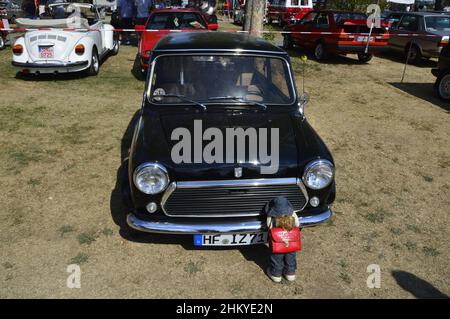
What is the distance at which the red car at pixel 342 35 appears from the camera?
465 inches

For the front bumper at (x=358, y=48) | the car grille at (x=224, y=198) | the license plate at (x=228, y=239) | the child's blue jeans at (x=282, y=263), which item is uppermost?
the front bumper at (x=358, y=48)

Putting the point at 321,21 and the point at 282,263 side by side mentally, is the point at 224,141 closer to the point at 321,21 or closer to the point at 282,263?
the point at 282,263

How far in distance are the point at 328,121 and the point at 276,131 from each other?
429 cm

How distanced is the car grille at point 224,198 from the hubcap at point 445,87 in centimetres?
784

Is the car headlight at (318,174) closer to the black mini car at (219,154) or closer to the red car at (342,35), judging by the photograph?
the black mini car at (219,154)

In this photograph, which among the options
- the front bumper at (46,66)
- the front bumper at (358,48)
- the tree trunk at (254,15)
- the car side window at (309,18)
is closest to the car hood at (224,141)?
the front bumper at (46,66)

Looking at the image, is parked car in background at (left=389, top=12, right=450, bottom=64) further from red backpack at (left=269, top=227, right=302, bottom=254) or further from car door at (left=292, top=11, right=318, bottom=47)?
red backpack at (left=269, top=227, right=302, bottom=254)

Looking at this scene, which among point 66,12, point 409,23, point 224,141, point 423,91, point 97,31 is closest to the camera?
point 224,141

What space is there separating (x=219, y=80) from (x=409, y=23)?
1209cm

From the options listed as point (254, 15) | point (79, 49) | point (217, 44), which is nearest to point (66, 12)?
point (79, 49)

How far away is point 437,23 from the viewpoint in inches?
492

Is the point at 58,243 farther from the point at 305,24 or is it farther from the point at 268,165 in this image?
the point at 305,24

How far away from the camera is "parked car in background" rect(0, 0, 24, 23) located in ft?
51.8

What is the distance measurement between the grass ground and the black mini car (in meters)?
0.44
